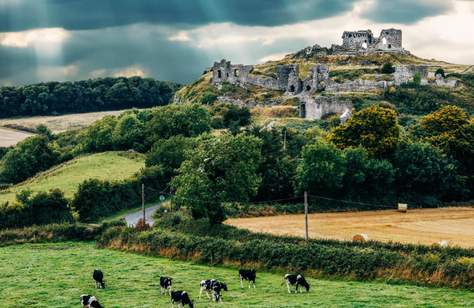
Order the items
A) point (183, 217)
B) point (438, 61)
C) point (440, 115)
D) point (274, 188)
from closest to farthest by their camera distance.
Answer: point (183, 217)
point (274, 188)
point (440, 115)
point (438, 61)

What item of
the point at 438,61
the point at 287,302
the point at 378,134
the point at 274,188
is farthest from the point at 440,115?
the point at 438,61

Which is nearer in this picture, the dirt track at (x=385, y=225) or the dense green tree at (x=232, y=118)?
the dirt track at (x=385, y=225)

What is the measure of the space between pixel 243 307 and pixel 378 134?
52.7m

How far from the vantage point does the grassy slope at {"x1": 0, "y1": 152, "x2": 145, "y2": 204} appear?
3296 inches

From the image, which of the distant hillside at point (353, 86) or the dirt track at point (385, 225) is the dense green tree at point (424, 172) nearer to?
the dirt track at point (385, 225)

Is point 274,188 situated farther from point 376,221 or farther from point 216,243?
point 216,243

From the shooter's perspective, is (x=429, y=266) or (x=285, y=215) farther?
(x=285, y=215)

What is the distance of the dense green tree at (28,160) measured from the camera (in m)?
108

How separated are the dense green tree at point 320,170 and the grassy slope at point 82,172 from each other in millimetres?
22357

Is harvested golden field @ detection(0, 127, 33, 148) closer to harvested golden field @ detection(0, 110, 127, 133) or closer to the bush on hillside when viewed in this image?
harvested golden field @ detection(0, 110, 127, 133)

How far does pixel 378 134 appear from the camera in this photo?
81.4m

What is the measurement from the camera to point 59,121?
600 ft

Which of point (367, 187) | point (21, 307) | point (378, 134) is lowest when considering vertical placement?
point (21, 307)

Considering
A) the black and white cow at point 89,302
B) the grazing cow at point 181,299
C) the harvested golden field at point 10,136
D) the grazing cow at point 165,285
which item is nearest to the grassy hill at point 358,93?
the harvested golden field at point 10,136
